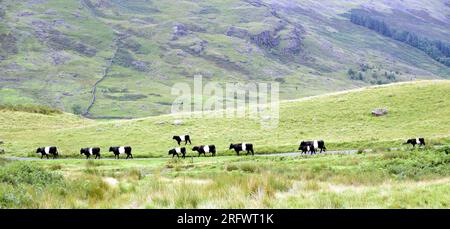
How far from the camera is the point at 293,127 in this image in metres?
70.3

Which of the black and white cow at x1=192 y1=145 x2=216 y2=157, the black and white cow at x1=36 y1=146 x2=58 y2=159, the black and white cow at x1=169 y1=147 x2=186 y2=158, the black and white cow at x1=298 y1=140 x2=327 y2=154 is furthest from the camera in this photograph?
the black and white cow at x1=36 y1=146 x2=58 y2=159

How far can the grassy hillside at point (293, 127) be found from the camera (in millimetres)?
59328

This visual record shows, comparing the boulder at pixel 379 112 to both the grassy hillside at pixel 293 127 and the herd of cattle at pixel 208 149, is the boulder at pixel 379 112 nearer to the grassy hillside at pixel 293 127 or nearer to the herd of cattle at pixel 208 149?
the grassy hillside at pixel 293 127

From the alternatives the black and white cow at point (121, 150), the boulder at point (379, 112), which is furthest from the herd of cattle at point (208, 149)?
the boulder at point (379, 112)

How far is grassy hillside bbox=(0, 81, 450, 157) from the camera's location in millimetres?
59328

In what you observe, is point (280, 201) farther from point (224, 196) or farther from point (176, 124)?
point (176, 124)

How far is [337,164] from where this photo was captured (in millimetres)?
35469

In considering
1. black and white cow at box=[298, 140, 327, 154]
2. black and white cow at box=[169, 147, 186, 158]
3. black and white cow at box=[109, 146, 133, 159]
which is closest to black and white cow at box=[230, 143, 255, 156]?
black and white cow at box=[169, 147, 186, 158]

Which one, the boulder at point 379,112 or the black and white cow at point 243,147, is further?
the boulder at point 379,112

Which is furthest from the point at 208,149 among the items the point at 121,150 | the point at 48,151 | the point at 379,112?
the point at 379,112

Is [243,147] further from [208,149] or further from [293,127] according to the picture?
[293,127]

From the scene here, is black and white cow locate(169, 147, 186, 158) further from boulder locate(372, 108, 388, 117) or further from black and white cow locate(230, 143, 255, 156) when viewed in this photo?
boulder locate(372, 108, 388, 117)

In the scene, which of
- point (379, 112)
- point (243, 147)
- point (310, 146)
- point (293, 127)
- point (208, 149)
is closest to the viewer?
point (310, 146)

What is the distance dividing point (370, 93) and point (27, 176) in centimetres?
7453
